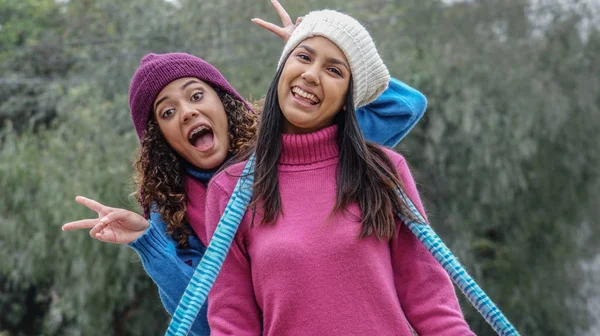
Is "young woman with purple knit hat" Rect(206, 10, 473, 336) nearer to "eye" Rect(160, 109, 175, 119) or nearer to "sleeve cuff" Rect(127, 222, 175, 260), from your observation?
"sleeve cuff" Rect(127, 222, 175, 260)

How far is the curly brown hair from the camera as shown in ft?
8.68

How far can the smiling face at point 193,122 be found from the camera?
2.64 meters

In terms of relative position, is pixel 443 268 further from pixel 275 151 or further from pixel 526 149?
pixel 526 149

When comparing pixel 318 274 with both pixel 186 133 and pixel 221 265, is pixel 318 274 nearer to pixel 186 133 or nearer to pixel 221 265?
pixel 221 265

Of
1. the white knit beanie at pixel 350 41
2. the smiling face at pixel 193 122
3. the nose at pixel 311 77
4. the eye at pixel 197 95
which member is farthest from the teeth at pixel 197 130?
the nose at pixel 311 77

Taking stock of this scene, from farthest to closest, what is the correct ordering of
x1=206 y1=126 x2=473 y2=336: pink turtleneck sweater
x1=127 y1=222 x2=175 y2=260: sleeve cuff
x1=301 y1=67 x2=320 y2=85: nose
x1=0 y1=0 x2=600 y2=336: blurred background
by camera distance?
x1=0 y1=0 x2=600 y2=336: blurred background
x1=127 y1=222 x2=175 y2=260: sleeve cuff
x1=301 y1=67 x2=320 y2=85: nose
x1=206 y1=126 x2=473 y2=336: pink turtleneck sweater

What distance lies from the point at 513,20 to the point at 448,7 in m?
0.68

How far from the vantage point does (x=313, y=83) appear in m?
2.26

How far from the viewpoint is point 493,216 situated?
360 inches

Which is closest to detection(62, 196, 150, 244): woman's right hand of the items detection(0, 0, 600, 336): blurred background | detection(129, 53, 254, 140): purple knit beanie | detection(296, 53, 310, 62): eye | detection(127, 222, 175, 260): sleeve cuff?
detection(127, 222, 175, 260): sleeve cuff

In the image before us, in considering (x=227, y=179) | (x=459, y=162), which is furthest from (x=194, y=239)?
(x=459, y=162)

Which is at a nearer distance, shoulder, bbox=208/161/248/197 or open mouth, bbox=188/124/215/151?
shoulder, bbox=208/161/248/197

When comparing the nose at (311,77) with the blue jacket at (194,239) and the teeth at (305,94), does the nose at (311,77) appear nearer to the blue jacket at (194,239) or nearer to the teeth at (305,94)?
the teeth at (305,94)

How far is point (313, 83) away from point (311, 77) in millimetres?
18
